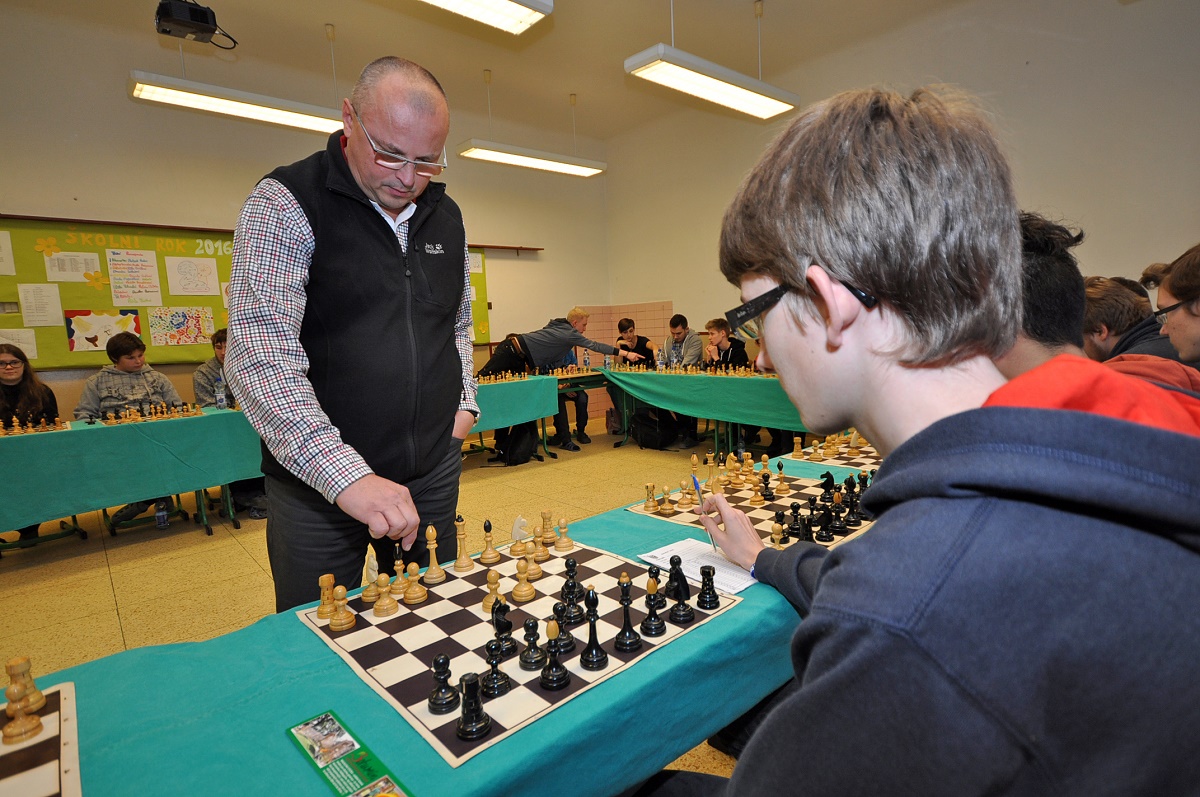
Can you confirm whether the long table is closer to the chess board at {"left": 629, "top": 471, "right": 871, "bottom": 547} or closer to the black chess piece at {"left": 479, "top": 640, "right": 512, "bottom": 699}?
the black chess piece at {"left": 479, "top": 640, "right": 512, "bottom": 699}

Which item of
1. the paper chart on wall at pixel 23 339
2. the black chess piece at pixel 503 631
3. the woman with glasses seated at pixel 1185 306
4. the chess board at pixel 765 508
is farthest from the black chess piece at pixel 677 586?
the paper chart on wall at pixel 23 339

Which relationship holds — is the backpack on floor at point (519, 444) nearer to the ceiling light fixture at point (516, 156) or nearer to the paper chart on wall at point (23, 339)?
the ceiling light fixture at point (516, 156)

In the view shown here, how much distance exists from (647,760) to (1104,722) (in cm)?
79

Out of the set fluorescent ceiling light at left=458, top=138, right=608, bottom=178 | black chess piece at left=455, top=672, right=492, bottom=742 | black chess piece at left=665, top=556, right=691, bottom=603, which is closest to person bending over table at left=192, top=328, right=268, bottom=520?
fluorescent ceiling light at left=458, top=138, right=608, bottom=178

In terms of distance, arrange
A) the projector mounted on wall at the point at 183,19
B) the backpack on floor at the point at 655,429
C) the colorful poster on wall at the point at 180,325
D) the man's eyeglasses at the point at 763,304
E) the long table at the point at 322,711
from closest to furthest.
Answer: the man's eyeglasses at the point at 763,304 < the long table at the point at 322,711 < the projector mounted on wall at the point at 183,19 < the colorful poster on wall at the point at 180,325 < the backpack on floor at the point at 655,429

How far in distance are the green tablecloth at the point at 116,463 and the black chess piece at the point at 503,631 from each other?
13.9 feet

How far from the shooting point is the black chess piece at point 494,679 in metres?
1.05

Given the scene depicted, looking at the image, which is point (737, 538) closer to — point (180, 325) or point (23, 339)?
point (180, 325)

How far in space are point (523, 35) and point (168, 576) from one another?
588 centimetres

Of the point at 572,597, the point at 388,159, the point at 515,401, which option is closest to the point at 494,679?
the point at 572,597

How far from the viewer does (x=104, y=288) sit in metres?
6.00

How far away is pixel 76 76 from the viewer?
227 inches

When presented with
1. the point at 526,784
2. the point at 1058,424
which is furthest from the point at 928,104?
the point at 526,784

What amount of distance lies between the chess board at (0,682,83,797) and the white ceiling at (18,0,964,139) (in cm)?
620
